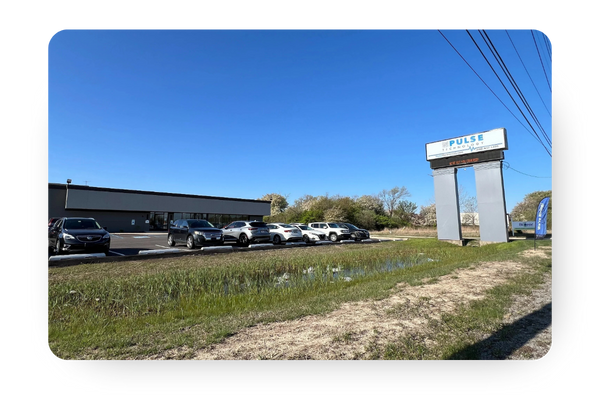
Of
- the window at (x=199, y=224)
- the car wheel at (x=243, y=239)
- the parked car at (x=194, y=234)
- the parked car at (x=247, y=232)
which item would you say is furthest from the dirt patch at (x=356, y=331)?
the car wheel at (x=243, y=239)

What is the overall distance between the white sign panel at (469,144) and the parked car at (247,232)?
1272cm

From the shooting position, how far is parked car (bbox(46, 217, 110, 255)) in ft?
29.3

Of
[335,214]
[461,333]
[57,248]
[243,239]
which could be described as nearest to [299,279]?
[461,333]

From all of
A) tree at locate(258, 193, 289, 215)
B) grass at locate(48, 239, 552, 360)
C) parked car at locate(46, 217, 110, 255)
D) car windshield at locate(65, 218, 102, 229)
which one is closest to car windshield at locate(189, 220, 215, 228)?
parked car at locate(46, 217, 110, 255)

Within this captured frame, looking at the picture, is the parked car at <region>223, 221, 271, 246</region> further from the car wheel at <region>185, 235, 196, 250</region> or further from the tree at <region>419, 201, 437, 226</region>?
the tree at <region>419, 201, 437, 226</region>

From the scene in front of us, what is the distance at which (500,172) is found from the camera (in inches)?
650

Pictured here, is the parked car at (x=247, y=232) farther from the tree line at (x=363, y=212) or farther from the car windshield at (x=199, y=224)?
the tree line at (x=363, y=212)

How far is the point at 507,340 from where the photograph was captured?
9.45 feet

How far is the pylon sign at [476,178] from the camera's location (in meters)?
16.5

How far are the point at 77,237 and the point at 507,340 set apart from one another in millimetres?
11359

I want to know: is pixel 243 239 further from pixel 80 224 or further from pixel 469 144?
pixel 469 144

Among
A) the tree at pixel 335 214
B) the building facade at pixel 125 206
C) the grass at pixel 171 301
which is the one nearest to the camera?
the grass at pixel 171 301
